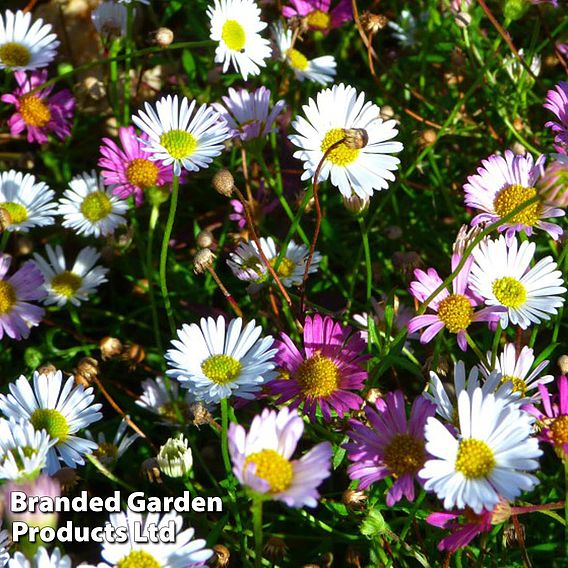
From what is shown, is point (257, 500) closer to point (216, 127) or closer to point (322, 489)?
point (322, 489)

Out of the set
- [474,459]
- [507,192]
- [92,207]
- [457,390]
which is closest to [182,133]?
[92,207]

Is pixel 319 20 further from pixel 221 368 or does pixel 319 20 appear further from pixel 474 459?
pixel 474 459

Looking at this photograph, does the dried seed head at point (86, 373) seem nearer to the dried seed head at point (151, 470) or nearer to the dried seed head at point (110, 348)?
the dried seed head at point (110, 348)

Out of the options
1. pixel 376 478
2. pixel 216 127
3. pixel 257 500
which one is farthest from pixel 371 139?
pixel 257 500

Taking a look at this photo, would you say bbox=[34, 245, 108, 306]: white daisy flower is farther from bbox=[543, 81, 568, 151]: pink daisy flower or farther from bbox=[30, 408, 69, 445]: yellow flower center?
bbox=[543, 81, 568, 151]: pink daisy flower

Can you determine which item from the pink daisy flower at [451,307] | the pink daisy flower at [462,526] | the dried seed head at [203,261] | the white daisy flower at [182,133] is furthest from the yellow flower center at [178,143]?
the pink daisy flower at [462,526]
